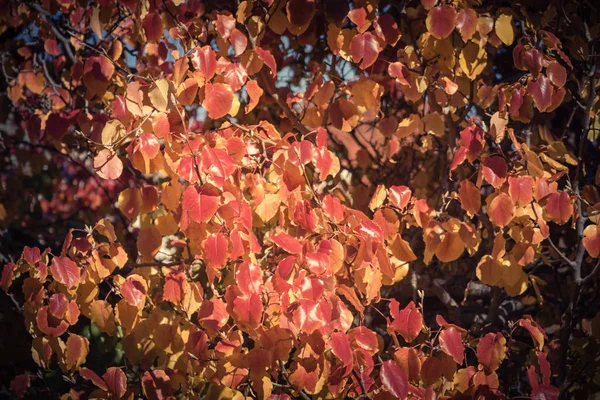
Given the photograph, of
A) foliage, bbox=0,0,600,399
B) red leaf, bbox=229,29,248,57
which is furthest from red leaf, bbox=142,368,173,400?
red leaf, bbox=229,29,248,57

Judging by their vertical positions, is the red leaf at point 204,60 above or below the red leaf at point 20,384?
above

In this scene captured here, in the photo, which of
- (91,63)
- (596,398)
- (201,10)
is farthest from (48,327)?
(596,398)

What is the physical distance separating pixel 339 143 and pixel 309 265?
60.9 inches

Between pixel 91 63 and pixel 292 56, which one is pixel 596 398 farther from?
pixel 91 63

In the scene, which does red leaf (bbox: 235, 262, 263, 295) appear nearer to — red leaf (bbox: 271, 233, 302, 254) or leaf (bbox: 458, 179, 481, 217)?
red leaf (bbox: 271, 233, 302, 254)

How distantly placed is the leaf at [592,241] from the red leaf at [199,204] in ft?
3.93

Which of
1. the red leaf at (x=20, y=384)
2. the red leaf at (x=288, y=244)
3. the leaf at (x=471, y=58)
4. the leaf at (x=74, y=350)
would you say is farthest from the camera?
Result: the red leaf at (x=20, y=384)

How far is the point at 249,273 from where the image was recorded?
5.27 feet

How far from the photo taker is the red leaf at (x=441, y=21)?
1.86 metres

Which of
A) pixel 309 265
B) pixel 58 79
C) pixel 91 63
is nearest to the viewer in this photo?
pixel 309 265

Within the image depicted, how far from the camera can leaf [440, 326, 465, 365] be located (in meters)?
1.66

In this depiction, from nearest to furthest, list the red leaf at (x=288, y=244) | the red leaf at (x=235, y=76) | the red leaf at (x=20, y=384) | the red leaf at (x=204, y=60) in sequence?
the red leaf at (x=288, y=244) < the red leaf at (x=204, y=60) < the red leaf at (x=235, y=76) < the red leaf at (x=20, y=384)

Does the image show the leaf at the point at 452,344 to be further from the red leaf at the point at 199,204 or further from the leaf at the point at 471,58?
the leaf at the point at 471,58

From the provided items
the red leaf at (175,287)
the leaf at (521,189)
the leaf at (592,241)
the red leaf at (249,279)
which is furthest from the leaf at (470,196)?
the red leaf at (175,287)
